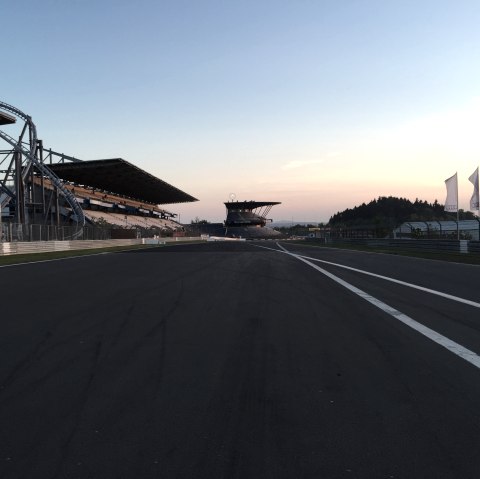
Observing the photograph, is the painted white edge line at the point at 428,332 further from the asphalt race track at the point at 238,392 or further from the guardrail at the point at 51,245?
the guardrail at the point at 51,245

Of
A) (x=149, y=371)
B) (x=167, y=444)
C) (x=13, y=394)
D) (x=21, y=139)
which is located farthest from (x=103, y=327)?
(x=21, y=139)

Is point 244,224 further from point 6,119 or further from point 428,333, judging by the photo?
point 428,333

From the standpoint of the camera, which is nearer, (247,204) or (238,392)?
(238,392)

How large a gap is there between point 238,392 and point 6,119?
52938mm

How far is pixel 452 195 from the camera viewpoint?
1112 inches

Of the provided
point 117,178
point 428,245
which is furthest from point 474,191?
point 117,178

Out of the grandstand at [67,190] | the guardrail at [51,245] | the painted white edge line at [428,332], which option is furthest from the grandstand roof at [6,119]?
the painted white edge line at [428,332]

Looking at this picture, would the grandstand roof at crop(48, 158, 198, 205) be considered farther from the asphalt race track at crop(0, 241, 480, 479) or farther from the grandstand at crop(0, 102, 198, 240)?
the asphalt race track at crop(0, 241, 480, 479)

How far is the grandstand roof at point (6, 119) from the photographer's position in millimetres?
49253

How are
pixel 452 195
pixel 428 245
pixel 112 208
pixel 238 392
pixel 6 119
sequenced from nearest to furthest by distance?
1. pixel 238 392
2. pixel 452 195
3. pixel 428 245
4. pixel 6 119
5. pixel 112 208

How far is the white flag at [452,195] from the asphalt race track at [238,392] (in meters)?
20.8

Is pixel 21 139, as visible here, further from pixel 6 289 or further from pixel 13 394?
pixel 13 394

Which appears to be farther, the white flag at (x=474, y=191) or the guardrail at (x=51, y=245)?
the guardrail at (x=51, y=245)

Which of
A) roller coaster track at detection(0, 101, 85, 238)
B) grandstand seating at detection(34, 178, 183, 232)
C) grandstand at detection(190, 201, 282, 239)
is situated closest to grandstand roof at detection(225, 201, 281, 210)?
grandstand at detection(190, 201, 282, 239)
